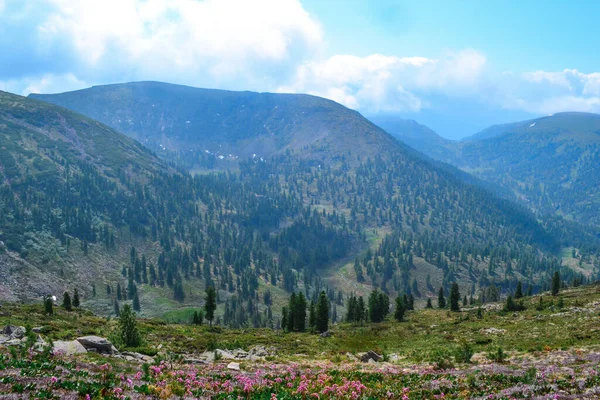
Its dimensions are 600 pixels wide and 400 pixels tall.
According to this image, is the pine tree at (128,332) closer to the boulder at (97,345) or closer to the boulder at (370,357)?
the boulder at (97,345)

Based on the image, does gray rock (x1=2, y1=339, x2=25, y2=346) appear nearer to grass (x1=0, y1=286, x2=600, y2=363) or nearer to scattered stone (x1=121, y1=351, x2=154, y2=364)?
grass (x1=0, y1=286, x2=600, y2=363)

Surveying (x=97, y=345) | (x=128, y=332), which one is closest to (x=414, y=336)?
(x=128, y=332)

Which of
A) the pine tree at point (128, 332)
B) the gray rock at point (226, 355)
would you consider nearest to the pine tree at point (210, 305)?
the gray rock at point (226, 355)

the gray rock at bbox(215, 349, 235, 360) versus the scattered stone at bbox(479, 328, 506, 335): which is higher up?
the gray rock at bbox(215, 349, 235, 360)

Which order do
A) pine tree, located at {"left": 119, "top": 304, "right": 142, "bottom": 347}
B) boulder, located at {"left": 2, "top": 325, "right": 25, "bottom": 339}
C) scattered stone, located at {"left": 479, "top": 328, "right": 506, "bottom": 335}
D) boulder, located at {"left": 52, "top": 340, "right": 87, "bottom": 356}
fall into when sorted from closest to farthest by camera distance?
boulder, located at {"left": 52, "top": 340, "right": 87, "bottom": 356} < boulder, located at {"left": 2, "top": 325, "right": 25, "bottom": 339} < pine tree, located at {"left": 119, "top": 304, "right": 142, "bottom": 347} < scattered stone, located at {"left": 479, "top": 328, "right": 506, "bottom": 335}

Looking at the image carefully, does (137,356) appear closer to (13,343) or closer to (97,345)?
(97,345)

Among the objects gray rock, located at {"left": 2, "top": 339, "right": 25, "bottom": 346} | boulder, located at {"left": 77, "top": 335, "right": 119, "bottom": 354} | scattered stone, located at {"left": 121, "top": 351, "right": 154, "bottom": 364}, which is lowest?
scattered stone, located at {"left": 121, "top": 351, "right": 154, "bottom": 364}

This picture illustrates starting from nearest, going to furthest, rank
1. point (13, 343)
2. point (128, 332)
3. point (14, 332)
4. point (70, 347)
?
point (13, 343) < point (70, 347) < point (14, 332) < point (128, 332)

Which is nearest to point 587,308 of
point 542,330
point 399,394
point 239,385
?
A: point 542,330

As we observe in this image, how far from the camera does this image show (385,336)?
81812 mm

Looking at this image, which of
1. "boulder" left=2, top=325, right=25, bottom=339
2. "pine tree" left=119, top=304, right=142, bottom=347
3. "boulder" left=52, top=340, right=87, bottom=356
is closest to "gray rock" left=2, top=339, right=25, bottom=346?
"boulder" left=52, top=340, right=87, bottom=356

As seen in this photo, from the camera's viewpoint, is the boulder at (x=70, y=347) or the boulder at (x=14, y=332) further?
the boulder at (x=14, y=332)

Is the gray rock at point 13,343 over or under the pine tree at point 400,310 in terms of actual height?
over

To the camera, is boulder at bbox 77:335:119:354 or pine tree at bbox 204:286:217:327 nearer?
boulder at bbox 77:335:119:354
